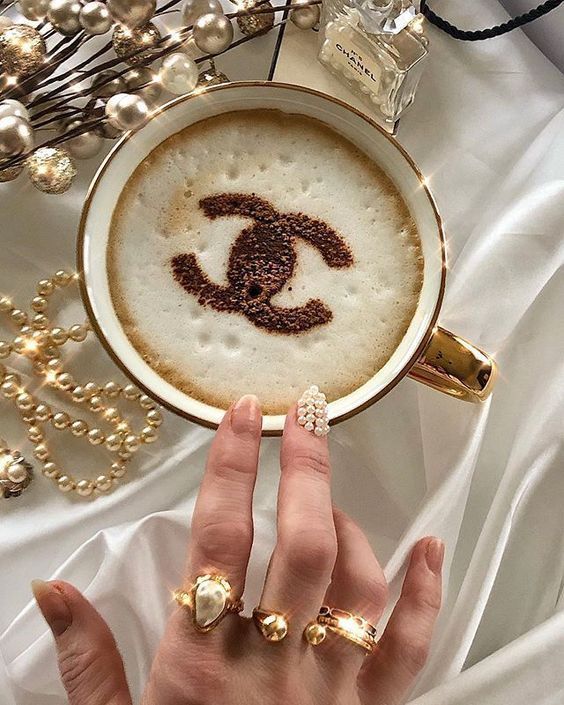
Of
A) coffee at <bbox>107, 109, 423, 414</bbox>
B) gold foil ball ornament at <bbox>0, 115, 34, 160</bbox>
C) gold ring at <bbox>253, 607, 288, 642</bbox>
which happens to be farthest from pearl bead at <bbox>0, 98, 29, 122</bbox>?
gold ring at <bbox>253, 607, 288, 642</bbox>

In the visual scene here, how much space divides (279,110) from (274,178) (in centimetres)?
6

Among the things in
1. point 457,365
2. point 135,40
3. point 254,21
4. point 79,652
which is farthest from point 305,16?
point 79,652

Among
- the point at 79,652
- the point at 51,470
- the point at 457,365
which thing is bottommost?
the point at 79,652

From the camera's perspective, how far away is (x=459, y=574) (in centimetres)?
81

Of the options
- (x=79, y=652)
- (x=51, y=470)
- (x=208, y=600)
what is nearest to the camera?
(x=208, y=600)

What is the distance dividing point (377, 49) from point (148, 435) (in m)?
0.42

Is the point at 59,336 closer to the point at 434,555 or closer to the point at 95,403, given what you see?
the point at 95,403

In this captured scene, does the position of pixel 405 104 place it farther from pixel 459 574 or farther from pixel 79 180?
pixel 459 574

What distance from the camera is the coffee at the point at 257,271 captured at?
0.68 m

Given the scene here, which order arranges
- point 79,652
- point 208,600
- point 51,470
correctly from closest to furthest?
point 208,600, point 79,652, point 51,470

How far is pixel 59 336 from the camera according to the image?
774 mm

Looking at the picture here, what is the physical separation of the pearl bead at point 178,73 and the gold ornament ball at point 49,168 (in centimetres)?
11

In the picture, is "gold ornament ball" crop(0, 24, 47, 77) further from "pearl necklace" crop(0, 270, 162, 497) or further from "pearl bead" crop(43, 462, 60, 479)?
"pearl bead" crop(43, 462, 60, 479)

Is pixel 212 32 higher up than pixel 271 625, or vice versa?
pixel 212 32
